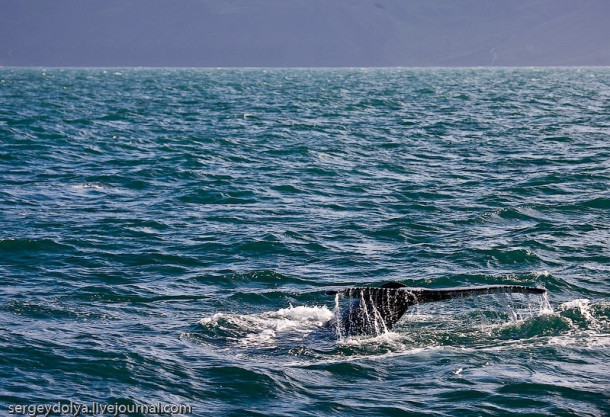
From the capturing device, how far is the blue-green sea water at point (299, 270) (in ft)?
40.4

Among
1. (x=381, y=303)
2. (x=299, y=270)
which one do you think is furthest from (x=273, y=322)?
(x=299, y=270)

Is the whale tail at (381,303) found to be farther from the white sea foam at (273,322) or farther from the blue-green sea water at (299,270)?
the white sea foam at (273,322)

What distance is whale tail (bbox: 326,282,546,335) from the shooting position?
41.1ft

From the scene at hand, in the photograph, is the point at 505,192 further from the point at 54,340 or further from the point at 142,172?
the point at 54,340

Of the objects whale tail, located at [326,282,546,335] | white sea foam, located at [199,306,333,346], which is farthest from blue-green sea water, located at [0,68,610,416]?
whale tail, located at [326,282,546,335]

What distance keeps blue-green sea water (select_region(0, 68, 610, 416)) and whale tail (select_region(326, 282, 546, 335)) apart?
274mm

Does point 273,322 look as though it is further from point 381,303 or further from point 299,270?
point 299,270

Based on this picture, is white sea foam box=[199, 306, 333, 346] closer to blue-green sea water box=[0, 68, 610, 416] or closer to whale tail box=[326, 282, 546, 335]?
blue-green sea water box=[0, 68, 610, 416]

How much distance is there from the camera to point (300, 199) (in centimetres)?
2720

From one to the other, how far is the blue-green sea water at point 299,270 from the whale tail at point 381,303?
274mm

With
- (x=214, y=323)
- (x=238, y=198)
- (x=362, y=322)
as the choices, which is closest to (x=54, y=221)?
(x=238, y=198)

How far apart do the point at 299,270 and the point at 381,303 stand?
5556mm

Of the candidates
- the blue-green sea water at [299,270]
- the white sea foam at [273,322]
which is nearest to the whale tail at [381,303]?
the blue-green sea water at [299,270]

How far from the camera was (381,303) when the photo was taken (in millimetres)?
13602
